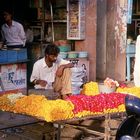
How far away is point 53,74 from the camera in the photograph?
23.3 ft

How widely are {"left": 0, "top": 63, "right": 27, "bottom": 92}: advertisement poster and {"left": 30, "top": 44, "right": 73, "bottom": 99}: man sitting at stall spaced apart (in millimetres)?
2553

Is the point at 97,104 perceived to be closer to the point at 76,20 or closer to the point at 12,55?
the point at 12,55

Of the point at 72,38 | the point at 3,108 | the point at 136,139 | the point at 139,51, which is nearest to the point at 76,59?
the point at 72,38

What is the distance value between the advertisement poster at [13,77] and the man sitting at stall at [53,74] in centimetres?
255

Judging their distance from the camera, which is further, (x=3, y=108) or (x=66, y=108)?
(x=3, y=108)

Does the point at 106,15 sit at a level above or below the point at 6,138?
above

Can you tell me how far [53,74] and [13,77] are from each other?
2.77m

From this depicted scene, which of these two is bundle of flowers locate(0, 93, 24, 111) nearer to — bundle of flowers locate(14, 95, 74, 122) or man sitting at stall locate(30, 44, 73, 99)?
bundle of flowers locate(14, 95, 74, 122)

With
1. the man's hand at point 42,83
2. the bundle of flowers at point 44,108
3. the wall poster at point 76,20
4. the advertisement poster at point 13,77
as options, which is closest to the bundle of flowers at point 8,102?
the bundle of flowers at point 44,108

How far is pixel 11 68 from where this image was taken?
9.61 metres

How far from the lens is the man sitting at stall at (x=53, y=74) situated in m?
6.80

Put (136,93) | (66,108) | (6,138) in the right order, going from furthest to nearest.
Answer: (6,138) < (136,93) < (66,108)

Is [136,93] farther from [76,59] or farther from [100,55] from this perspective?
[100,55]

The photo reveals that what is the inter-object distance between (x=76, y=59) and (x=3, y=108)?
15.7ft
